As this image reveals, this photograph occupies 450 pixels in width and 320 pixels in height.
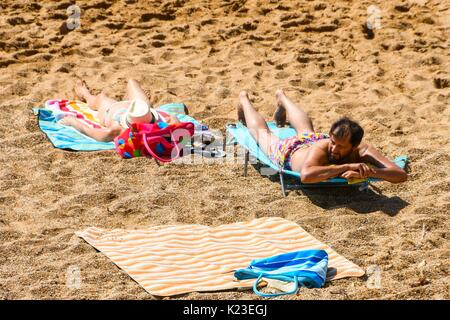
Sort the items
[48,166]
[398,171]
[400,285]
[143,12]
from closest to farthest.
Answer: [400,285] → [398,171] → [48,166] → [143,12]

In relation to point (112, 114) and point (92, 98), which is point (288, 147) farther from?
point (92, 98)

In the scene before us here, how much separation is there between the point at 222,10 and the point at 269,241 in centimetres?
508

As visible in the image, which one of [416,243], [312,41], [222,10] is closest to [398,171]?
[416,243]

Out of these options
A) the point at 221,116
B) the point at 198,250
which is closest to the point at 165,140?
the point at 221,116

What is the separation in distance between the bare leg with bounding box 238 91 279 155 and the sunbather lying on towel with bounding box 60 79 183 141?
57 cm

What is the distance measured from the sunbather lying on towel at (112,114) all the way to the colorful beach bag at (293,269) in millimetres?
2441

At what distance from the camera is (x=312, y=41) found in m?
9.27

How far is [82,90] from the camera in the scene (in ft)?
26.6

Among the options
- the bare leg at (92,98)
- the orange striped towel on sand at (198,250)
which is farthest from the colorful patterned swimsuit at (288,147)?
the bare leg at (92,98)

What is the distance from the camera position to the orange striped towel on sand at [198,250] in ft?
15.8

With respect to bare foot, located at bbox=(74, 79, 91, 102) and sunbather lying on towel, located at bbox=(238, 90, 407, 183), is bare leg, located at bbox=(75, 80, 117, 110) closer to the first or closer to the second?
bare foot, located at bbox=(74, 79, 91, 102)

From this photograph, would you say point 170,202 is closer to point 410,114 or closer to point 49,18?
point 410,114

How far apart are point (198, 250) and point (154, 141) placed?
1735 millimetres

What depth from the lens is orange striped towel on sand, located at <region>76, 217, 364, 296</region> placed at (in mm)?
4812
